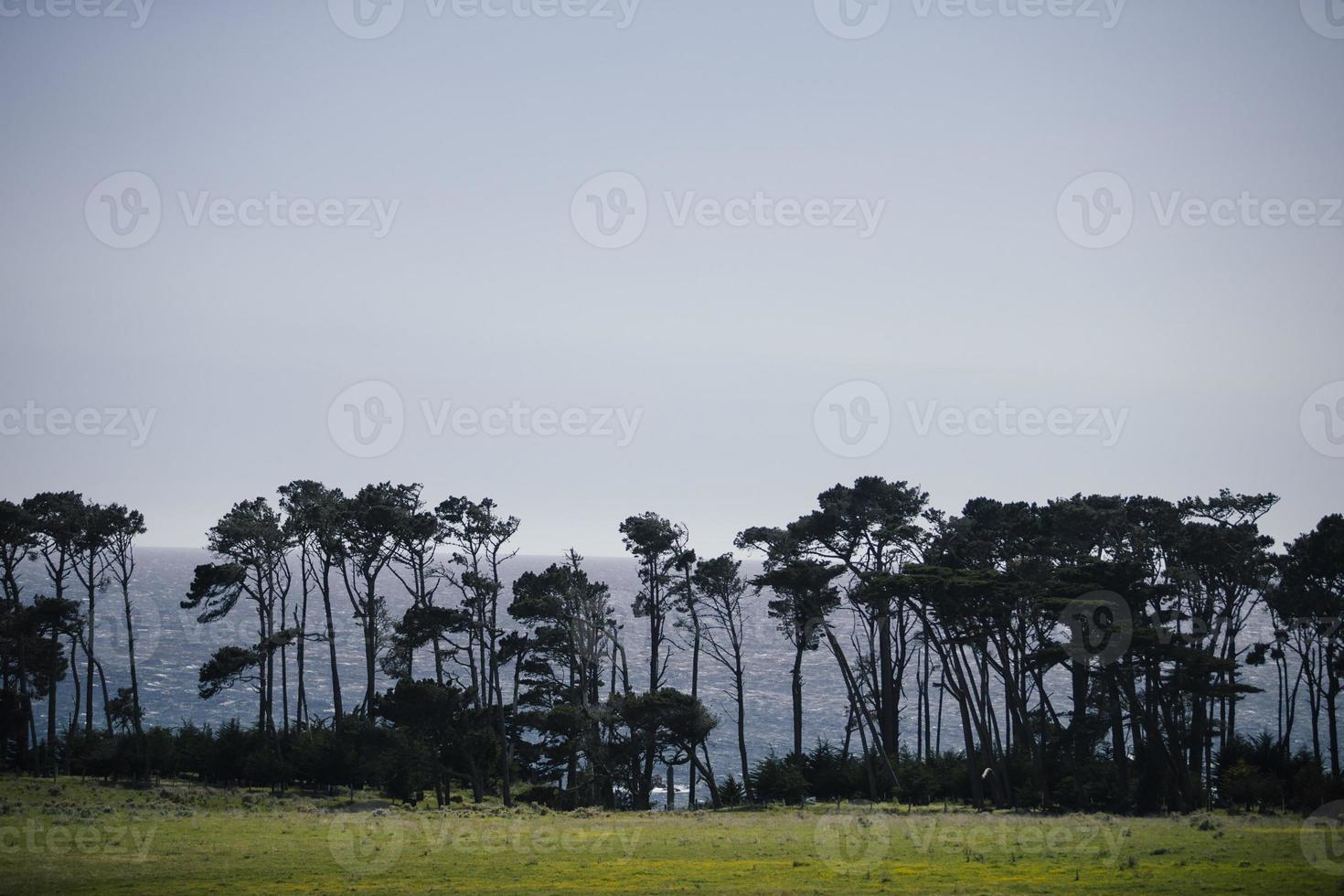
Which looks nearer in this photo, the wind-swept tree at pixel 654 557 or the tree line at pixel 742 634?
the tree line at pixel 742 634

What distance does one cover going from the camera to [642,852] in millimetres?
29859

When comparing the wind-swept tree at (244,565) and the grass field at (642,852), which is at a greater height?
the wind-swept tree at (244,565)

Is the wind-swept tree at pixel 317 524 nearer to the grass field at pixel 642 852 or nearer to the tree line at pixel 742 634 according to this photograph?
the tree line at pixel 742 634

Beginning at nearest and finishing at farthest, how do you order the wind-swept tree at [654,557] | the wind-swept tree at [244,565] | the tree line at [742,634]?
the tree line at [742,634], the wind-swept tree at [244,565], the wind-swept tree at [654,557]

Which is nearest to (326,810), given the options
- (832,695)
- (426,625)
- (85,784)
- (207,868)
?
(426,625)

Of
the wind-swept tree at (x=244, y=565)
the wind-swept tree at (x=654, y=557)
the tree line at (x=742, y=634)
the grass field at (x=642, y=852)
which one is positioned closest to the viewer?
the grass field at (x=642, y=852)

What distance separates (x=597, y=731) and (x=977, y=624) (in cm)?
2139

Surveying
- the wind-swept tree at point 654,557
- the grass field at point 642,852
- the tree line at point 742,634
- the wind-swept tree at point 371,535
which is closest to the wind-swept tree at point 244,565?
the tree line at point 742,634

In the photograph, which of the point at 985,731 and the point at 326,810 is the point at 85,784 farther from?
the point at 985,731

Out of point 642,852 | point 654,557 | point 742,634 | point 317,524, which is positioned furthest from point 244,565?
point 642,852

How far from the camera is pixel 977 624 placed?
44.8 metres

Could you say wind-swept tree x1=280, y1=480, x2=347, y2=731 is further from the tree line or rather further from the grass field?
the grass field

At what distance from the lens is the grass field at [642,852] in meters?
23.4

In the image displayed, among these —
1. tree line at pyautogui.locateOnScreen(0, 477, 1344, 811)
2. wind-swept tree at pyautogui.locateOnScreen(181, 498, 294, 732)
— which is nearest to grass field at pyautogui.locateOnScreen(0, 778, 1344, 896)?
tree line at pyautogui.locateOnScreen(0, 477, 1344, 811)
